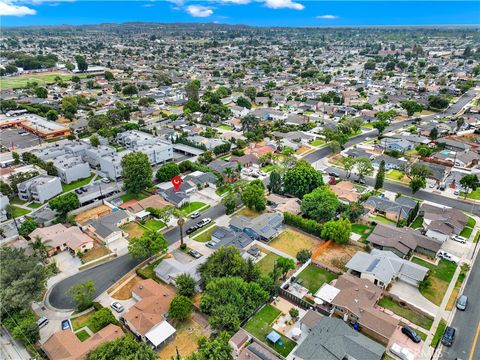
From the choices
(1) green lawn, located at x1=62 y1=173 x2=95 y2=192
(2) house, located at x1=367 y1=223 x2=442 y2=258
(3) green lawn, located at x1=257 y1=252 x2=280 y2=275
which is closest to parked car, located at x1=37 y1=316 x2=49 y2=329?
(3) green lawn, located at x1=257 y1=252 x2=280 y2=275

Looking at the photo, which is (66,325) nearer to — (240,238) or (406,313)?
(240,238)

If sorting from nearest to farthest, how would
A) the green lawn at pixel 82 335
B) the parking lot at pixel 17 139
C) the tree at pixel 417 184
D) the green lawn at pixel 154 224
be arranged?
the green lawn at pixel 82 335, the green lawn at pixel 154 224, the tree at pixel 417 184, the parking lot at pixel 17 139

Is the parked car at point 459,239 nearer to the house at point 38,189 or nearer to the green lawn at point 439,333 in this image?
the green lawn at point 439,333

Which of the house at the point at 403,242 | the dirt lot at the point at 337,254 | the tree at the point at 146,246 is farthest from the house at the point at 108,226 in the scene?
the house at the point at 403,242

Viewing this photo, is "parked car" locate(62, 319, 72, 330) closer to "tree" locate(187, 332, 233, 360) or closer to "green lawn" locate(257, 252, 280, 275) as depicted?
"tree" locate(187, 332, 233, 360)

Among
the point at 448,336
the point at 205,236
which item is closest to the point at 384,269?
the point at 448,336

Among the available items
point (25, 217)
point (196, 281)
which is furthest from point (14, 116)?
point (196, 281)
